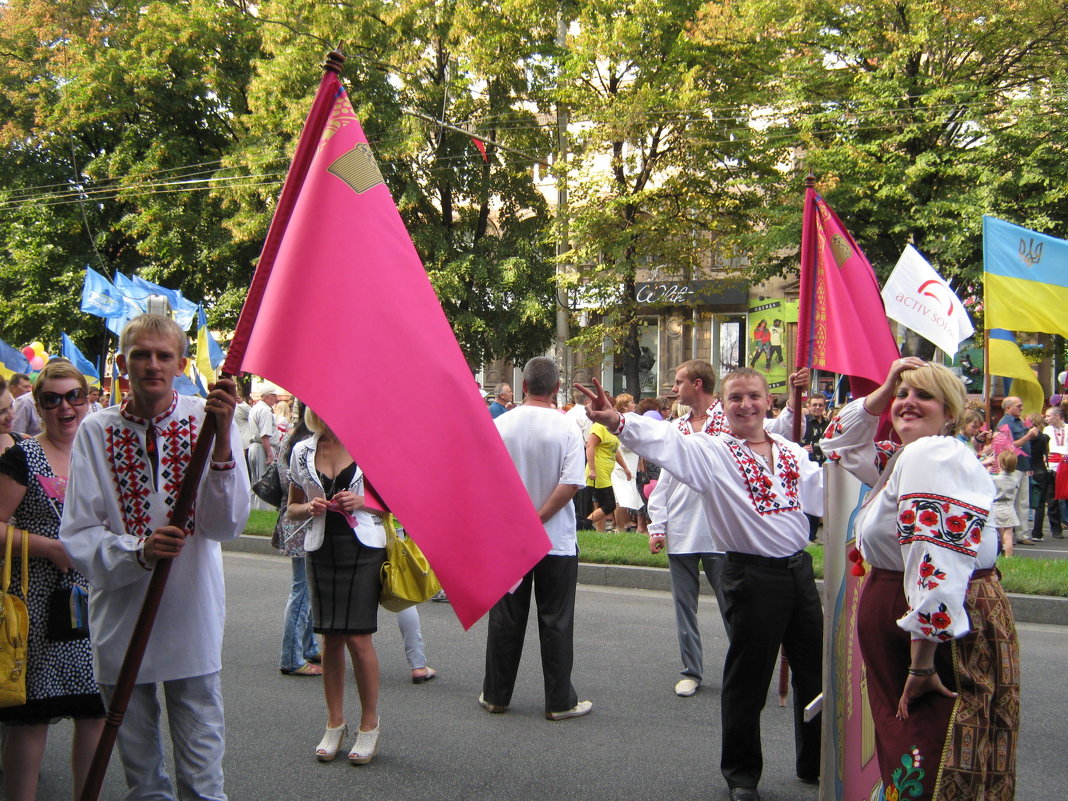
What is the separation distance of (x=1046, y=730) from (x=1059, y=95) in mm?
18300

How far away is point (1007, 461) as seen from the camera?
40.1 feet

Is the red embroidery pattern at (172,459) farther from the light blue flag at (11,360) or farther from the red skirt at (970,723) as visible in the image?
the light blue flag at (11,360)

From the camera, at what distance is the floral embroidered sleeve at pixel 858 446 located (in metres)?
3.97

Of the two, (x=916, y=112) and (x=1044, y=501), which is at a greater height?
(x=916, y=112)

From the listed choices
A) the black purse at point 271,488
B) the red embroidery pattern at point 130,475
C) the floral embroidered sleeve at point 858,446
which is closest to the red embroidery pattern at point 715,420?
the floral embroidered sleeve at point 858,446

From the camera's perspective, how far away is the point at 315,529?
16.9 feet

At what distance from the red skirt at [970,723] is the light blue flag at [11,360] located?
11.4m

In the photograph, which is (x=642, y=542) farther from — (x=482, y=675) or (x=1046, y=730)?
(x=1046, y=730)

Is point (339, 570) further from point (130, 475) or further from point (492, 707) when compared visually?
point (130, 475)

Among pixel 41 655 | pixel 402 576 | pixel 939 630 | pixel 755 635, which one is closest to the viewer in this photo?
pixel 939 630

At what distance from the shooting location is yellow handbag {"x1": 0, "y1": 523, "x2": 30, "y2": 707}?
3660 millimetres

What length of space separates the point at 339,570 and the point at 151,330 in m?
2.11

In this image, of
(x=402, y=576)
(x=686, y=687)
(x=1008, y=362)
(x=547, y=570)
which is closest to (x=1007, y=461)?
(x=1008, y=362)

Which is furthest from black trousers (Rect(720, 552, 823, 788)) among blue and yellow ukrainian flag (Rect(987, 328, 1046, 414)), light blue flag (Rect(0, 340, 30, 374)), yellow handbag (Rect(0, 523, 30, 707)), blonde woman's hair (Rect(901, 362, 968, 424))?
light blue flag (Rect(0, 340, 30, 374))
